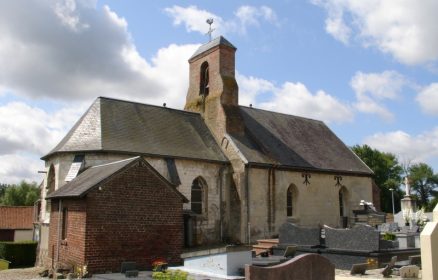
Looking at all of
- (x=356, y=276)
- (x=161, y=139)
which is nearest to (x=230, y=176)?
(x=161, y=139)

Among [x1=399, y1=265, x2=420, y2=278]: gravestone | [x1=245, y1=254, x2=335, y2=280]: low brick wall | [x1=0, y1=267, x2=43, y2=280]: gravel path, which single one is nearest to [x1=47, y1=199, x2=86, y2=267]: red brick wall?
[x1=0, y1=267, x2=43, y2=280]: gravel path

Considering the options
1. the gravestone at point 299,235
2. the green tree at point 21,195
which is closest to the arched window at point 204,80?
the gravestone at point 299,235

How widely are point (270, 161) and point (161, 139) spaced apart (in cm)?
621

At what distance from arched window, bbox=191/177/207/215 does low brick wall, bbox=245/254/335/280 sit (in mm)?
12624

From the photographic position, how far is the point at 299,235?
1820 cm

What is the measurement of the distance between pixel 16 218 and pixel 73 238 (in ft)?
95.4

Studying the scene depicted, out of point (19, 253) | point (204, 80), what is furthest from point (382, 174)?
point (19, 253)

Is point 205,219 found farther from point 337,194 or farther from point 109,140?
point 337,194

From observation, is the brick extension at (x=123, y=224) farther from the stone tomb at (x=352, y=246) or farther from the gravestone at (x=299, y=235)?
the stone tomb at (x=352, y=246)

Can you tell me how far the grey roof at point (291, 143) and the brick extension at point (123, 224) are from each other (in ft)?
27.4

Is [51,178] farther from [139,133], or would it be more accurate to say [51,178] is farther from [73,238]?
[73,238]

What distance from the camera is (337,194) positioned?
2802 cm

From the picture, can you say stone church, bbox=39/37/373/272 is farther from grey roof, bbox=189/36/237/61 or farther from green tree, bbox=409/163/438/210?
green tree, bbox=409/163/438/210

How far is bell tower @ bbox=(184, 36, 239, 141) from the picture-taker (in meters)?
25.1
